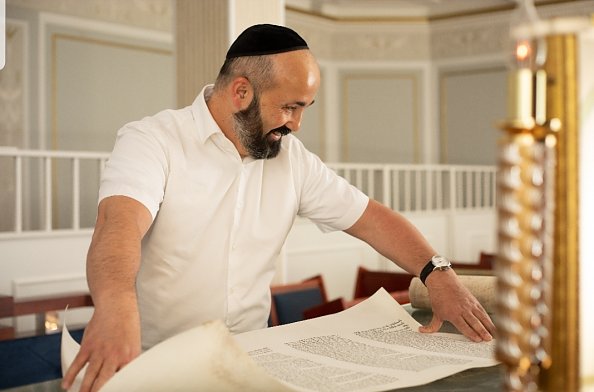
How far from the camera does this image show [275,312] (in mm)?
3539

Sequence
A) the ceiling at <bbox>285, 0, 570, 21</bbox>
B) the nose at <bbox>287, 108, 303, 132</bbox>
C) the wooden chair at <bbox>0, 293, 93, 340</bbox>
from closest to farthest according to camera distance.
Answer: the nose at <bbox>287, 108, 303, 132</bbox> < the wooden chair at <bbox>0, 293, 93, 340</bbox> < the ceiling at <bbox>285, 0, 570, 21</bbox>

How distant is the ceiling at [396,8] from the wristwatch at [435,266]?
8.48 metres

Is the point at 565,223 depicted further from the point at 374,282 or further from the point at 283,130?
the point at 374,282

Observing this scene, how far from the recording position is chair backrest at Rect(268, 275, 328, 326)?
11.7 ft

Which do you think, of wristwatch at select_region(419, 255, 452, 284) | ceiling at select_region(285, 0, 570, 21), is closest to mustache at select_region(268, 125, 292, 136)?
wristwatch at select_region(419, 255, 452, 284)

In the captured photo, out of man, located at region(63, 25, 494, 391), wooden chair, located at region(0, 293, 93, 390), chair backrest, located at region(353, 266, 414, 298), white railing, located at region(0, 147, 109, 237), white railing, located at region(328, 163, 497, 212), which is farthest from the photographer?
white railing, located at region(328, 163, 497, 212)

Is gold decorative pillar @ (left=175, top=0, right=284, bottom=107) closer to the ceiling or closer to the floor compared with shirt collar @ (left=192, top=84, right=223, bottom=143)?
closer to the ceiling

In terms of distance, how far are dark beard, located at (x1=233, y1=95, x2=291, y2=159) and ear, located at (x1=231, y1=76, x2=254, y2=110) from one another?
0.01 m

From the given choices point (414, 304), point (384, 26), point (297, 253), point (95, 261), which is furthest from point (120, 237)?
point (384, 26)

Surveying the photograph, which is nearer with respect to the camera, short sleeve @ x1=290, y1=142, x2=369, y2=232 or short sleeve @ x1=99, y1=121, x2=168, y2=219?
short sleeve @ x1=99, y1=121, x2=168, y2=219

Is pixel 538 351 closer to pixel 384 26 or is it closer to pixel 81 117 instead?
pixel 81 117

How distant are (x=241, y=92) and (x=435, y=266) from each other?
2.01 feet

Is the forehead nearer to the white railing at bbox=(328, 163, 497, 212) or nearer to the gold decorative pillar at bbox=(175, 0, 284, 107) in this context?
the gold decorative pillar at bbox=(175, 0, 284, 107)

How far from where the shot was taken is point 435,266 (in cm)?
148
